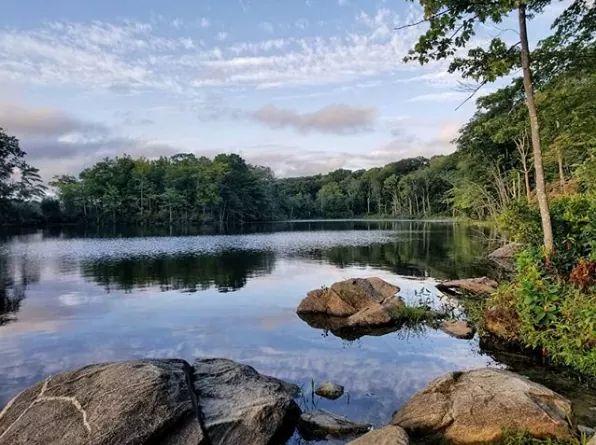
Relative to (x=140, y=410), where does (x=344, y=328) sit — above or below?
below

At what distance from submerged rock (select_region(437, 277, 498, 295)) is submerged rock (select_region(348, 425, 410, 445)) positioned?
42.0 feet

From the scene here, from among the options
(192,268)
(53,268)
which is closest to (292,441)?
(192,268)

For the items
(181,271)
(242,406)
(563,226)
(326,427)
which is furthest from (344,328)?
(181,271)

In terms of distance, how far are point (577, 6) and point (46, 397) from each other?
17.6 m

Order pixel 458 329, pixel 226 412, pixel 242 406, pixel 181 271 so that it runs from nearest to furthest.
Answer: pixel 226 412 → pixel 242 406 → pixel 458 329 → pixel 181 271

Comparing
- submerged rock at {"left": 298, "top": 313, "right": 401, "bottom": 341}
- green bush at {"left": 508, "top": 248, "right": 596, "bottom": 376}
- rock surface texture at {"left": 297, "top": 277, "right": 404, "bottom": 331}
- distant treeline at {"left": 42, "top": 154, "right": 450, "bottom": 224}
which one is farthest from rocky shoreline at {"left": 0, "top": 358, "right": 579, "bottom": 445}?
distant treeline at {"left": 42, "top": 154, "right": 450, "bottom": 224}

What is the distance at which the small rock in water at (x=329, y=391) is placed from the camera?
31.3 ft

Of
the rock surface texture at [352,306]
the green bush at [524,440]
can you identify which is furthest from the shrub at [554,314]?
the rock surface texture at [352,306]

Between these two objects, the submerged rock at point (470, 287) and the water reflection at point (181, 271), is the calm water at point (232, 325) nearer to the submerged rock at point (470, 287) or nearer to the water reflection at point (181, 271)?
the water reflection at point (181, 271)

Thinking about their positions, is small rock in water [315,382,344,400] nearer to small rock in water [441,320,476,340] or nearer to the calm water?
the calm water

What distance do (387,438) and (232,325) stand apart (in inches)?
410

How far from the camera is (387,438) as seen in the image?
6.46m

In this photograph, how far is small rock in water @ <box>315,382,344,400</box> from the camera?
955cm

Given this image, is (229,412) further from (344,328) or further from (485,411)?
(344,328)
